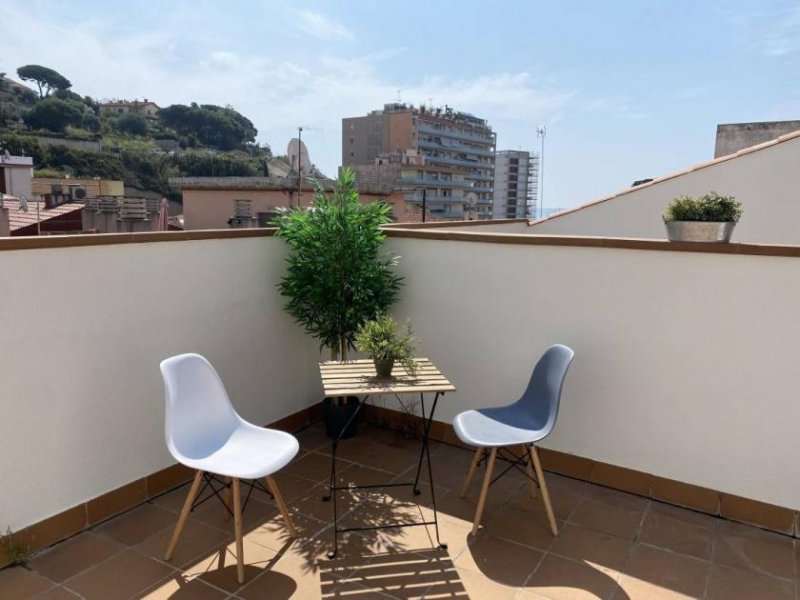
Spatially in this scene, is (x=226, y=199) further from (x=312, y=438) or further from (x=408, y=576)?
(x=408, y=576)

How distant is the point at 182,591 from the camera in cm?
229

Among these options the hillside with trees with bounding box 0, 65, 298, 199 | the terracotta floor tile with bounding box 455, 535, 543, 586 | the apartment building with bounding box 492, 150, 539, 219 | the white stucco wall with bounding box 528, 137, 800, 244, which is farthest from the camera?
the apartment building with bounding box 492, 150, 539, 219

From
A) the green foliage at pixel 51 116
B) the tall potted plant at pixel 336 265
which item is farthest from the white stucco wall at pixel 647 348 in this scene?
the green foliage at pixel 51 116

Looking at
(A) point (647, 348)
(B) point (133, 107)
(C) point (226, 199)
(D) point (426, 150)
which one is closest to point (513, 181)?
(D) point (426, 150)

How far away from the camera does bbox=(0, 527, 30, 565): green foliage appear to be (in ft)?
7.90

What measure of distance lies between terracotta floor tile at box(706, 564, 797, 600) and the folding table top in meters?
1.44

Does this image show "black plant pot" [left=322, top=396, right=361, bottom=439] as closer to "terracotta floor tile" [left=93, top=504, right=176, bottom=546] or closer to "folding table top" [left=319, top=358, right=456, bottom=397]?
"folding table top" [left=319, top=358, right=456, bottom=397]

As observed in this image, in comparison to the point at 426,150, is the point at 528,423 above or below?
below

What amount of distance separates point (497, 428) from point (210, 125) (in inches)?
2307

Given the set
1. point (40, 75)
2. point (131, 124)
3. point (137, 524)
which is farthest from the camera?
point (40, 75)

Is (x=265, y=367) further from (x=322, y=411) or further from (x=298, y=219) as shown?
(x=298, y=219)

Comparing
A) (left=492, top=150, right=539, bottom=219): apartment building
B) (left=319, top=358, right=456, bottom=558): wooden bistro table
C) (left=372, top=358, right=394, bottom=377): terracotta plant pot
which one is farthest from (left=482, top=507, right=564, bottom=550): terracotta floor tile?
(left=492, top=150, right=539, bottom=219): apartment building

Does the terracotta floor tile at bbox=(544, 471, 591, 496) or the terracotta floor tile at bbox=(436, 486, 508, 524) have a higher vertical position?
the terracotta floor tile at bbox=(544, 471, 591, 496)

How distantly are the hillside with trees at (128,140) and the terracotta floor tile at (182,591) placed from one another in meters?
26.0
